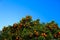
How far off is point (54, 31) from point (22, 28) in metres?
2.84

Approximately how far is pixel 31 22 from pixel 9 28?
7.56 ft

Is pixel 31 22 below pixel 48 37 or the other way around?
the other way around

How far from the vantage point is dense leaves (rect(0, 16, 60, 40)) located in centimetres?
2159

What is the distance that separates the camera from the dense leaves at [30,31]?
70.8 ft

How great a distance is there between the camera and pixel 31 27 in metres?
22.5

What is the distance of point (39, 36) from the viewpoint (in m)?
21.3

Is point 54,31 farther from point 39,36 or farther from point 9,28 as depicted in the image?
point 9,28

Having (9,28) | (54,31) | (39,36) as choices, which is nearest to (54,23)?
(54,31)

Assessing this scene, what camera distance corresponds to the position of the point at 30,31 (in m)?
22.0

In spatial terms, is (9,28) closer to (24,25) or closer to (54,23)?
(24,25)

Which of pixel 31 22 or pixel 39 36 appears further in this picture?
pixel 31 22

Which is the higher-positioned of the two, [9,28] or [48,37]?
[9,28]

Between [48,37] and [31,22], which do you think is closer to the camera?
[48,37]

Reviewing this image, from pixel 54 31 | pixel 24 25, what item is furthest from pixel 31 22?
pixel 54 31
